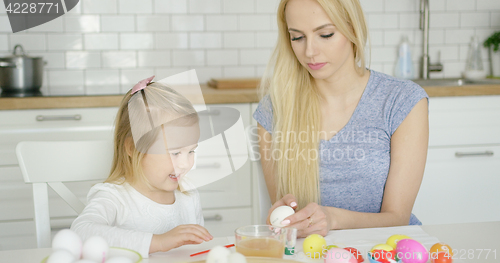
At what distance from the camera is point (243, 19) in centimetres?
284

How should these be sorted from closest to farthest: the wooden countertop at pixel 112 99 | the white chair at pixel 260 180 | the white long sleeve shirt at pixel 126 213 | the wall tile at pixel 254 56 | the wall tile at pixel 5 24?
1. the white long sleeve shirt at pixel 126 213
2. the white chair at pixel 260 180
3. the wooden countertop at pixel 112 99
4. the wall tile at pixel 5 24
5. the wall tile at pixel 254 56

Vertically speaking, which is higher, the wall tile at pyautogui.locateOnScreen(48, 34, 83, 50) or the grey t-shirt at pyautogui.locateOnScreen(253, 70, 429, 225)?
the wall tile at pyautogui.locateOnScreen(48, 34, 83, 50)

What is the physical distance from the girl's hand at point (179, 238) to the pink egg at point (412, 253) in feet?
1.21

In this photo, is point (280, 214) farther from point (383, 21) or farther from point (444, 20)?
point (444, 20)

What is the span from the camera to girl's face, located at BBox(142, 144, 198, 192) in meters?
1.26

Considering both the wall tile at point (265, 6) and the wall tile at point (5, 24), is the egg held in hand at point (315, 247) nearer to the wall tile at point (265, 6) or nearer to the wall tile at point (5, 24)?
the wall tile at point (265, 6)

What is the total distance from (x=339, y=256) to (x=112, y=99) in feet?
5.27

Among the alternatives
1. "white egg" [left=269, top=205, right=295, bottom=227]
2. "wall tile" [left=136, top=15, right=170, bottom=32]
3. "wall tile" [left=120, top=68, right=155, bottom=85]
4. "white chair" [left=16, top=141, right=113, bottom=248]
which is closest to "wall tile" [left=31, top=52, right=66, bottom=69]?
"wall tile" [left=120, top=68, right=155, bottom=85]

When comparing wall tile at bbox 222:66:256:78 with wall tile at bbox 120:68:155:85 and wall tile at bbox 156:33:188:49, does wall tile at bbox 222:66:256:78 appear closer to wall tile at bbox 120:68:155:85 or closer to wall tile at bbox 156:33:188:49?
wall tile at bbox 156:33:188:49

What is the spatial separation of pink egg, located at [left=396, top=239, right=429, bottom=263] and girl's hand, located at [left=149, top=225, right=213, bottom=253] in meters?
0.37

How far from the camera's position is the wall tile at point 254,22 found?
2.85m

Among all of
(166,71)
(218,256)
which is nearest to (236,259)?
(218,256)

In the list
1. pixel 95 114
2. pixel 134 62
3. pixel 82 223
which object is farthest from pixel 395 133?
pixel 134 62

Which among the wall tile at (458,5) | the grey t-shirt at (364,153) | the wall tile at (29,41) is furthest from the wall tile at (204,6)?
the grey t-shirt at (364,153)
